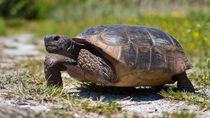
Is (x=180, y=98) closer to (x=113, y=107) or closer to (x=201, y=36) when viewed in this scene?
(x=113, y=107)

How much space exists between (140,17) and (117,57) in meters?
7.03

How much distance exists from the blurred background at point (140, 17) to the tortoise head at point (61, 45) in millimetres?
2437

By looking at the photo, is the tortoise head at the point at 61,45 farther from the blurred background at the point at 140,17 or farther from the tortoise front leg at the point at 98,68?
the blurred background at the point at 140,17

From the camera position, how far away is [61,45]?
251cm

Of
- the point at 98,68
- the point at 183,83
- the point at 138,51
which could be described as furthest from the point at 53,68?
the point at 183,83

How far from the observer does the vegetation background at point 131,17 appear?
4824 millimetres

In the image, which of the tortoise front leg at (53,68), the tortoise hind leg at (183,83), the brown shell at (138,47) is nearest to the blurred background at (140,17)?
the tortoise hind leg at (183,83)

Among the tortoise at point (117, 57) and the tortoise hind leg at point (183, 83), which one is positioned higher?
the tortoise at point (117, 57)

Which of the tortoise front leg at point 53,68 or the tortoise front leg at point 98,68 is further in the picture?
the tortoise front leg at point 53,68

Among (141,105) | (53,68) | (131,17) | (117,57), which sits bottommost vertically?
(141,105)

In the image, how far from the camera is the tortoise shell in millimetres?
2402

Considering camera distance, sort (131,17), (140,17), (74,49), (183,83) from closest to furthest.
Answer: (74,49) → (183,83) → (140,17) → (131,17)

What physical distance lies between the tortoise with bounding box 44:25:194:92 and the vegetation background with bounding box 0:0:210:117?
1.61 feet

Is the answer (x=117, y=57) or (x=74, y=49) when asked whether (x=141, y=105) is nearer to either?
(x=117, y=57)
